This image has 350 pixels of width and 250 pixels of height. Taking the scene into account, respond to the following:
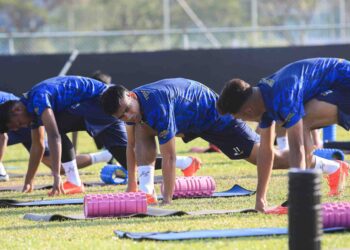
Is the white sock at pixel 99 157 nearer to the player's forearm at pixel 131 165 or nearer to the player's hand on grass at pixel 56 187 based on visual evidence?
the player's hand on grass at pixel 56 187

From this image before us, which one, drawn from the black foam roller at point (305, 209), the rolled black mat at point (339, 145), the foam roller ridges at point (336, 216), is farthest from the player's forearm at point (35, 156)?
the black foam roller at point (305, 209)

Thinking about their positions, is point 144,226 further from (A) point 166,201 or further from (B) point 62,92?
(B) point 62,92

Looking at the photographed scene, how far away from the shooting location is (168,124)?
9.49 meters

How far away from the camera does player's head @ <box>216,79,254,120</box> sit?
8.33 m

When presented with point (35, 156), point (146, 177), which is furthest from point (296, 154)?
point (35, 156)

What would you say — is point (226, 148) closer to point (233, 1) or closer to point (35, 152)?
point (35, 152)

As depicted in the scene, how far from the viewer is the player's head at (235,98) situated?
8.33 metres

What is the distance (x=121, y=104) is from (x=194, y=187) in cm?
173

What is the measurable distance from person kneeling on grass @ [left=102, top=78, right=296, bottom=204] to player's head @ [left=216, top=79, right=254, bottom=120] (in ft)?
3.94

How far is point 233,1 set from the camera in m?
33.5

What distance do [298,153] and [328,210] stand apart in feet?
3.01

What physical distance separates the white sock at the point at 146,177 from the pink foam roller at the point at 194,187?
0.63 metres

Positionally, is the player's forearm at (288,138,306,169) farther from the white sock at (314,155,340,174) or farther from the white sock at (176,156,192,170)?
the white sock at (176,156,192,170)

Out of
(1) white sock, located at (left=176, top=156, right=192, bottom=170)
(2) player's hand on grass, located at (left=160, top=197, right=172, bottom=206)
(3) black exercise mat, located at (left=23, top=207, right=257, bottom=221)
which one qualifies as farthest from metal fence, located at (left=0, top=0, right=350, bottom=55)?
(3) black exercise mat, located at (left=23, top=207, right=257, bottom=221)
